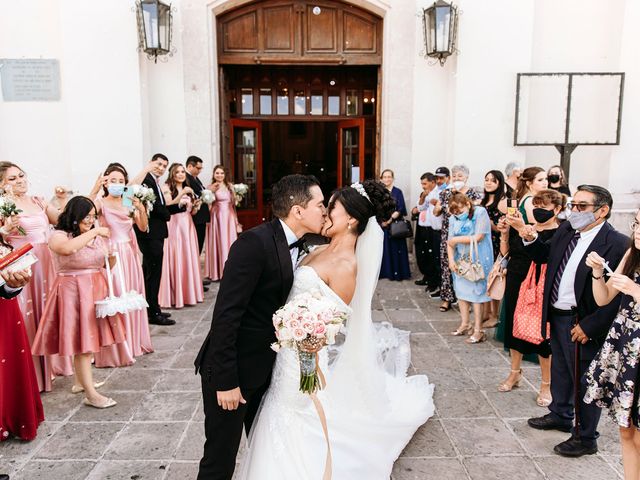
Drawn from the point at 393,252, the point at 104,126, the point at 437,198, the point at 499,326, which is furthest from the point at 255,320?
the point at 104,126

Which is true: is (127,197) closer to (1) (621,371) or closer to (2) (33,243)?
(2) (33,243)

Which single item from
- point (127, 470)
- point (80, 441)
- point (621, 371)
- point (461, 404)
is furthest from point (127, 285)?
point (621, 371)

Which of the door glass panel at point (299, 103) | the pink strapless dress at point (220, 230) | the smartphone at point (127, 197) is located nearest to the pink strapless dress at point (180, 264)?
the pink strapless dress at point (220, 230)

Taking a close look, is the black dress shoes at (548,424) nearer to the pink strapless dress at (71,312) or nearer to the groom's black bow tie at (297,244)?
the groom's black bow tie at (297,244)

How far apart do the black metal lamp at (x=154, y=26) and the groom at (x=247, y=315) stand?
696cm

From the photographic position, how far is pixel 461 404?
472 centimetres

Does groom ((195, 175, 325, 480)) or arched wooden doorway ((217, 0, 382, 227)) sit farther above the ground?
arched wooden doorway ((217, 0, 382, 227))

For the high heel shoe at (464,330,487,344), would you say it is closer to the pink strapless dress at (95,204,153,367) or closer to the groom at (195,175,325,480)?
the pink strapless dress at (95,204,153,367)

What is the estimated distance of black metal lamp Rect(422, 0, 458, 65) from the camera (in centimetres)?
872

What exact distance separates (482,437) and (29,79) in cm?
897

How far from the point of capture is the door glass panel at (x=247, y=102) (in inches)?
437

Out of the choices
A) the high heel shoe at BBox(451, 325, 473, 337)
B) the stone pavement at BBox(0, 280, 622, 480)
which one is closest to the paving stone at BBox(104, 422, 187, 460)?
the stone pavement at BBox(0, 280, 622, 480)

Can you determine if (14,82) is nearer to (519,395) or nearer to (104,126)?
(104,126)

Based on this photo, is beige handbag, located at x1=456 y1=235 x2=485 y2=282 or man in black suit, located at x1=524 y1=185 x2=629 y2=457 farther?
beige handbag, located at x1=456 y1=235 x2=485 y2=282
